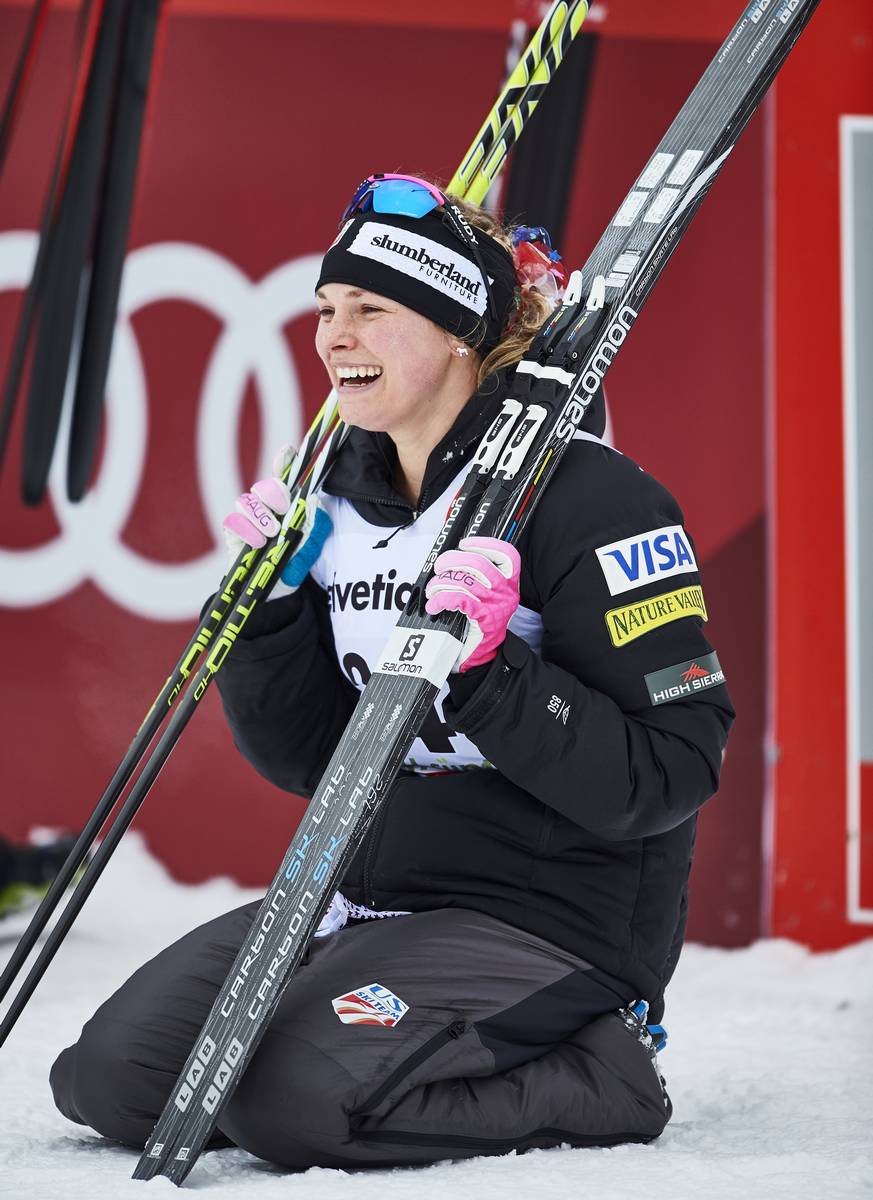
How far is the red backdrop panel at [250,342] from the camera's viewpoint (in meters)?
3.16

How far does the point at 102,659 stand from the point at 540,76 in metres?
1.77

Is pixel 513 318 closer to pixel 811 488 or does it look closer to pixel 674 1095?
pixel 674 1095

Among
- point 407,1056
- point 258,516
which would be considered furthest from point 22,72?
point 407,1056

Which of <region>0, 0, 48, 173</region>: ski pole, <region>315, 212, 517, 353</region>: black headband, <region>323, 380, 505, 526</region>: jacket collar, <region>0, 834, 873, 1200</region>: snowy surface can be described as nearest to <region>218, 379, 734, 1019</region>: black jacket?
<region>323, 380, 505, 526</region>: jacket collar

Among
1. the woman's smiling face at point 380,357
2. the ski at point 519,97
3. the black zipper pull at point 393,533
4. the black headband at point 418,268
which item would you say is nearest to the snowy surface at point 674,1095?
the black zipper pull at point 393,533

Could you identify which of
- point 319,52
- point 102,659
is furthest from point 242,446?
point 319,52

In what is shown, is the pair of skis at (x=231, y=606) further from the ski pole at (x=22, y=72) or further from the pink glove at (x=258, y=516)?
the ski pole at (x=22, y=72)

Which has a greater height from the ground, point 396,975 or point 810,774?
point 396,975

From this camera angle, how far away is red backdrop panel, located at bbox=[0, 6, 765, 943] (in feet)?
10.4

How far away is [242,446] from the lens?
3.26 meters

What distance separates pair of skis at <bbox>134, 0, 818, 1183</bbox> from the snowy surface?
5.2 inches

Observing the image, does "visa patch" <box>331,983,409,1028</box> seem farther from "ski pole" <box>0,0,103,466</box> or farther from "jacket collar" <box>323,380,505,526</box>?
"ski pole" <box>0,0,103,466</box>

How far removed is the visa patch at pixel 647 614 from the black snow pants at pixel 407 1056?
A: 14.3 inches

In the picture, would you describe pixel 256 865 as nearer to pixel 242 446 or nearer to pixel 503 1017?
pixel 242 446
